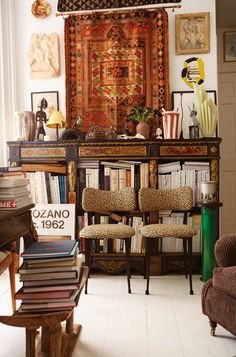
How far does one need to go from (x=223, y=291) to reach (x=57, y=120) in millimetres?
2467

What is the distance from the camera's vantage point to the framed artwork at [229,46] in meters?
5.28

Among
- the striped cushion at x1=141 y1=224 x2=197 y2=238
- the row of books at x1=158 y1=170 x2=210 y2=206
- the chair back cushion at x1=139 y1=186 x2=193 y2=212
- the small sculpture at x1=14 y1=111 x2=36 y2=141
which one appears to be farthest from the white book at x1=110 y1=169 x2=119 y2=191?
the small sculpture at x1=14 y1=111 x2=36 y2=141

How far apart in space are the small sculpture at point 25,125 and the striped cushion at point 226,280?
8.06ft

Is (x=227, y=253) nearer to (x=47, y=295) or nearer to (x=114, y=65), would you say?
(x=47, y=295)

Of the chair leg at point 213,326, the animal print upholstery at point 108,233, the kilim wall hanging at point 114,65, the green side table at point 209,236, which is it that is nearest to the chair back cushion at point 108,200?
the animal print upholstery at point 108,233

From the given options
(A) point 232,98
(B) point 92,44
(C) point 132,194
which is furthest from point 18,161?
(A) point 232,98

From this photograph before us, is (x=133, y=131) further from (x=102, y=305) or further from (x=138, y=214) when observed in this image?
(x=102, y=305)

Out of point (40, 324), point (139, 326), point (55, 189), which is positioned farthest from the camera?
point (55, 189)

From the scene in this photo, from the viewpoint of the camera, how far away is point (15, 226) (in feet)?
6.25

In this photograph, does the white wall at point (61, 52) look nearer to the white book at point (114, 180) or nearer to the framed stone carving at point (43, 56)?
the framed stone carving at point (43, 56)

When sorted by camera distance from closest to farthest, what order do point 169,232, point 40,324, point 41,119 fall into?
point 40,324
point 169,232
point 41,119

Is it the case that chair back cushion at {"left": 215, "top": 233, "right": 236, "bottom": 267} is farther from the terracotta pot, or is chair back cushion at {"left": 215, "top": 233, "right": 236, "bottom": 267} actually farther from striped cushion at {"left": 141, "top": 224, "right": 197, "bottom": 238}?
the terracotta pot

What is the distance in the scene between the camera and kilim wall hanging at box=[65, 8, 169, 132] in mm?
4031

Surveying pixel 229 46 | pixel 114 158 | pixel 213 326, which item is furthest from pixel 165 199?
pixel 229 46
